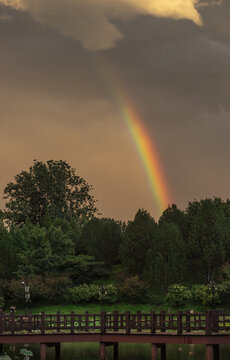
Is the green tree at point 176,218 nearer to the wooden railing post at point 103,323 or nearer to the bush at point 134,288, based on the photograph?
the bush at point 134,288

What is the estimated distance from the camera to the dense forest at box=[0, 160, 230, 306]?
99.7 m

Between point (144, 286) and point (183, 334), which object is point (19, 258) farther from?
point (183, 334)

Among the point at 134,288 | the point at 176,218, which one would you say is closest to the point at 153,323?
the point at 134,288

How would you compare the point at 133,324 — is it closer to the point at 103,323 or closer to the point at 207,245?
the point at 103,323

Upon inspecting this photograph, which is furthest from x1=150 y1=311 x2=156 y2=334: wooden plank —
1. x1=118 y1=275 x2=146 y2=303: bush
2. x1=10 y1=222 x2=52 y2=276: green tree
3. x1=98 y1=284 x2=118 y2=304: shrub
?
x1=10 y1=222 x2=52 y2=276: green tree

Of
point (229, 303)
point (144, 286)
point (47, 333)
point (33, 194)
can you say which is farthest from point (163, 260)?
point (33, 194)

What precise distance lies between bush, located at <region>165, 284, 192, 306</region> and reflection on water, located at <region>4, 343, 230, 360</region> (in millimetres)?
18722

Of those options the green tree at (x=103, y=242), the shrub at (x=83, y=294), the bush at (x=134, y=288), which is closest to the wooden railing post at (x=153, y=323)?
the bush at (x=134, y=288)

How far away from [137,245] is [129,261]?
2.77 meters

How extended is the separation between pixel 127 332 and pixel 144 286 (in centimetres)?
5073

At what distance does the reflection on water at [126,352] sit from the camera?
61.2 m

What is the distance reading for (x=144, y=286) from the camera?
9950 cm

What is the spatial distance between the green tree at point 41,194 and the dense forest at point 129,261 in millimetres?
33127

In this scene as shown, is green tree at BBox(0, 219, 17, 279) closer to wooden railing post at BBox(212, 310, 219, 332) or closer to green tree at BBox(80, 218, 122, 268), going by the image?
green tree at BBox(80, 218, 122, 268)
